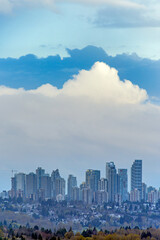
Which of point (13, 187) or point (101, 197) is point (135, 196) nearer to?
point (101, 197)

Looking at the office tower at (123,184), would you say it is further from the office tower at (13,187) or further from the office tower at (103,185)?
the office tower at (13,187)

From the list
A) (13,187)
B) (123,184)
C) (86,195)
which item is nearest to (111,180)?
(123,184)

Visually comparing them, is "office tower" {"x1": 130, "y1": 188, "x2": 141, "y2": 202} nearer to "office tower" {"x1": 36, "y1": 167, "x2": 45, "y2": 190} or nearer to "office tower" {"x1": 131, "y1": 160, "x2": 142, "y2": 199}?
"office tower" {"x1": 131, "y1": 160, "x2": 142, "y2": 199}

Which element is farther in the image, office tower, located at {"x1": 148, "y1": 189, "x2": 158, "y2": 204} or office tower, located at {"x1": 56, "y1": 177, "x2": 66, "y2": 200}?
office tower, located at {"x1": 56, "y1": 177, "x2": 66, "y2": 200}

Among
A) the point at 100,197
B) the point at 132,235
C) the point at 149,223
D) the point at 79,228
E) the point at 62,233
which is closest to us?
the point at 132,235

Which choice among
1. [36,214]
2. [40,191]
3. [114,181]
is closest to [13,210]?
[36,214]

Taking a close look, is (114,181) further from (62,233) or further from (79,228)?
(62,233)

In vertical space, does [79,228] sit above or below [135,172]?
below

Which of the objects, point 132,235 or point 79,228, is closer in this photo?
point 132,235
